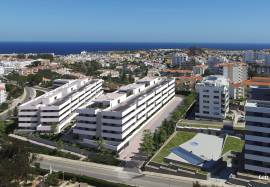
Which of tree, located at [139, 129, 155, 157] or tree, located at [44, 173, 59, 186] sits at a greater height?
tree, located at [139, 129, 155, 157]

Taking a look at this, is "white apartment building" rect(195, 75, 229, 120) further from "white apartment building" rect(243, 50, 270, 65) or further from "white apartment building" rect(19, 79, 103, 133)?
"white apartment building" rect(243, 50, 270, 65)

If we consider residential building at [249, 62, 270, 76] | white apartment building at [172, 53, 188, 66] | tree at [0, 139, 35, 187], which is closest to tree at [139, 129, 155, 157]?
tree at [0, 139, 35, 187]

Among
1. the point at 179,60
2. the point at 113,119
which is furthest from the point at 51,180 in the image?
the point at 179,60

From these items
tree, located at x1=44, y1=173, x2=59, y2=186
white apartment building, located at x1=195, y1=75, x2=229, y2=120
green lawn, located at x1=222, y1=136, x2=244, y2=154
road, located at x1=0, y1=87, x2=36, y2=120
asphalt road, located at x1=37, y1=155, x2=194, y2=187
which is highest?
white apartment building, located at x1=195, y1=75, x2=229, y2=120

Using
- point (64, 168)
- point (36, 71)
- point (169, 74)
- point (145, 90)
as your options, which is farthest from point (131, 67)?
point (64, 168)

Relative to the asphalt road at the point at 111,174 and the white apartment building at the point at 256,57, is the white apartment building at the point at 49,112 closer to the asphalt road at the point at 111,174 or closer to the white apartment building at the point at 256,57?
the asphalt road at the point at 111,174

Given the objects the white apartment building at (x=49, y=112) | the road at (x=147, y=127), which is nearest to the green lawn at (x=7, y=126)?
the white apartment building at (x=49, y=112)
